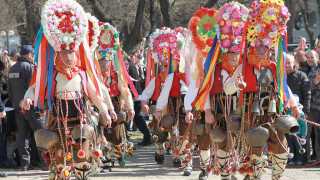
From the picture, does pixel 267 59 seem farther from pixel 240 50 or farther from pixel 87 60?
pixel 87 60

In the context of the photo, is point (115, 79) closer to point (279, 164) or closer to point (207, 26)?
point (207, 26)

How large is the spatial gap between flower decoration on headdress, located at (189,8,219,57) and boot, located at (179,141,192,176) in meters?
1.61

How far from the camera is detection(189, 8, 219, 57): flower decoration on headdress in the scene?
649 centimetres

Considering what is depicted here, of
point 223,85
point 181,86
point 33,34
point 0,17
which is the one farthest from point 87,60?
point 0,17

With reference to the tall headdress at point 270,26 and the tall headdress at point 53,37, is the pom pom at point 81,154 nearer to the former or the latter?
the tall headdress at point 53,37

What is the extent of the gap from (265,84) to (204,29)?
55.8 inches

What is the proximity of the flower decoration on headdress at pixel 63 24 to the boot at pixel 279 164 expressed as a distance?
2571 millimetres

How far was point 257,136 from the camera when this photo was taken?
5.25 meters

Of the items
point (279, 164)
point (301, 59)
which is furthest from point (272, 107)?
point (301, 59)

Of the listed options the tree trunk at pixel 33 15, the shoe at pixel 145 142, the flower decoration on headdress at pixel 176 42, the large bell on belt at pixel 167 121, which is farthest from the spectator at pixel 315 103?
the tree trunk at pixel 33 15

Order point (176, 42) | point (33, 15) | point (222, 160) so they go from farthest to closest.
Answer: point (33, 15), point (176, 42), point (222, 160)

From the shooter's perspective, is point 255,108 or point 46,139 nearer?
point 46,139

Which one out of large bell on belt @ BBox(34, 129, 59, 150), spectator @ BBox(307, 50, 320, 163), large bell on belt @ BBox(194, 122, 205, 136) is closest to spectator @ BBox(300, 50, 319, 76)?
spectator @ BBox(307, 50, 320, 163)

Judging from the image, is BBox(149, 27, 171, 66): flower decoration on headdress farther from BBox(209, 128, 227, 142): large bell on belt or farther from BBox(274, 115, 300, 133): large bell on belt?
BBox(274, 115, 300, 133): large bell on belt
